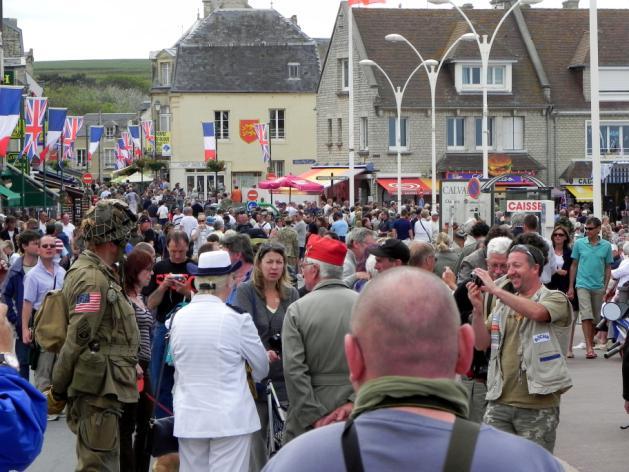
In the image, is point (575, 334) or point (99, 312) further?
point (575, 334)

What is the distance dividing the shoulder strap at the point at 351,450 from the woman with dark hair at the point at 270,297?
5.29 m

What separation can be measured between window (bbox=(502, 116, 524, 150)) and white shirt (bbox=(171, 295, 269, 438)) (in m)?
54.9

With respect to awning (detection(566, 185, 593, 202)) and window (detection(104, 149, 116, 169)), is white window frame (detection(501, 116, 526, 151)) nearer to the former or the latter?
awning (detection(566, 185, 593, 202))

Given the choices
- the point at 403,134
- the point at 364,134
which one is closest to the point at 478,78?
the point at 403,134

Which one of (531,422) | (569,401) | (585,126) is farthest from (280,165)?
(531,422)

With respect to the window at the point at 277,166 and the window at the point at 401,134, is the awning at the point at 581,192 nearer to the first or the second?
the window at the point at 401,134

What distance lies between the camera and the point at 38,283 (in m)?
11.9

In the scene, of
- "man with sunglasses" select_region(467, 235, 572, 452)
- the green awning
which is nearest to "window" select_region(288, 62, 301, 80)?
the green awning

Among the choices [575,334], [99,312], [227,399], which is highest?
[99,312]

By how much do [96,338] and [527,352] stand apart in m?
2.49

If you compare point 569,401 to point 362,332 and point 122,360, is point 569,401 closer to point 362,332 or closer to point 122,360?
point 122,360

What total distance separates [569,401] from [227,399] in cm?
665

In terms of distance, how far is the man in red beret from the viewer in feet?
22.5

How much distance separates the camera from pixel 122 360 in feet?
23.2
